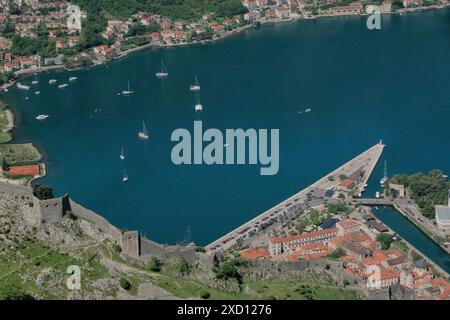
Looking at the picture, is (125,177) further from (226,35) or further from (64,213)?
(226,35)

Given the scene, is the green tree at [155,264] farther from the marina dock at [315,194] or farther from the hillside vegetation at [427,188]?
the hillside vegetation at [427,188]

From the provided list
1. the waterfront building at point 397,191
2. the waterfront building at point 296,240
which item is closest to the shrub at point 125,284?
the waterfront building at point 296,240

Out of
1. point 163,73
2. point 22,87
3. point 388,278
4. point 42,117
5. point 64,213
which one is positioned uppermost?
point 64,213

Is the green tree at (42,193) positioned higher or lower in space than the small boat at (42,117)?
higher

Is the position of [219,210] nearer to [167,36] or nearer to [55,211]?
[55,211]

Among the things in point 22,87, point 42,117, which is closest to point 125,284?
point 42,117
